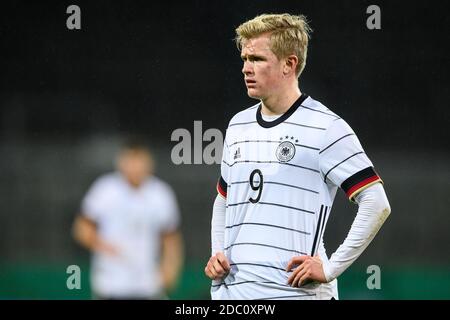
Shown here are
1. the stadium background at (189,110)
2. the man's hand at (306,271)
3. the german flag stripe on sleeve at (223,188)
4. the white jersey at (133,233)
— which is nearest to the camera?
the man's hand at (306,271)

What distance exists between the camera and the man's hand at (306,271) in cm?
266

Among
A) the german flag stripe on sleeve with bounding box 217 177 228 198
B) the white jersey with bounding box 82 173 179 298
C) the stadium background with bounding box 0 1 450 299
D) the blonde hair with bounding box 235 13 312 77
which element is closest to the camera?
the blonde hair with bounding box 235 13 312 77

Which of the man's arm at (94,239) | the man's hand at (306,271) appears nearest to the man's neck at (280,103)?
the man's hand at (306,271)

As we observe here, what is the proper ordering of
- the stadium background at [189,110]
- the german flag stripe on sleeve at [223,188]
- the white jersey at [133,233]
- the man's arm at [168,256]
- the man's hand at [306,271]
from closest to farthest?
the man's hand at [306,271] → the german flag stripe on sleeve at [223,188] → the man's arm at [168,256] → the white jersey at [133,233] → the stadium background at [189,110]

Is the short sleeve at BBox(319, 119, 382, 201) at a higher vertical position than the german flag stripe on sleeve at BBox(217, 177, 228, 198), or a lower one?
higher

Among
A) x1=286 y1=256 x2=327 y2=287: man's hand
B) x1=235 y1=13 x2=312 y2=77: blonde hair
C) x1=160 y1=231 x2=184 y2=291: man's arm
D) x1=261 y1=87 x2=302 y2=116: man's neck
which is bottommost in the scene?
x1=160 y1=231 x2=184 y2=291: man's arm

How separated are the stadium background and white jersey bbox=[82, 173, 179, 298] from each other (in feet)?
2.72

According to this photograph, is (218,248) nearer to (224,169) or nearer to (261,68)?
(224,169)

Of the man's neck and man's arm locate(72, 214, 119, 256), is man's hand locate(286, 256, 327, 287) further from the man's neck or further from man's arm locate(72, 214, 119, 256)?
man's arm locate(72, 214, 119, 256)

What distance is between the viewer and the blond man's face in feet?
9.02

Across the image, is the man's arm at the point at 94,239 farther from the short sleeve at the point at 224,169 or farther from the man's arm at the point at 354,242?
the man's arm at the point at 354,242

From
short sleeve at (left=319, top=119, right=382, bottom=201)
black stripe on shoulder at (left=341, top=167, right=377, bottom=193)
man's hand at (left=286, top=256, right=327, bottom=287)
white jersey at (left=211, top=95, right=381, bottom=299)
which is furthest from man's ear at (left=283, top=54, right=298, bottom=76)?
man's hand at (left=286, top=256, right=327, bottom=287)
